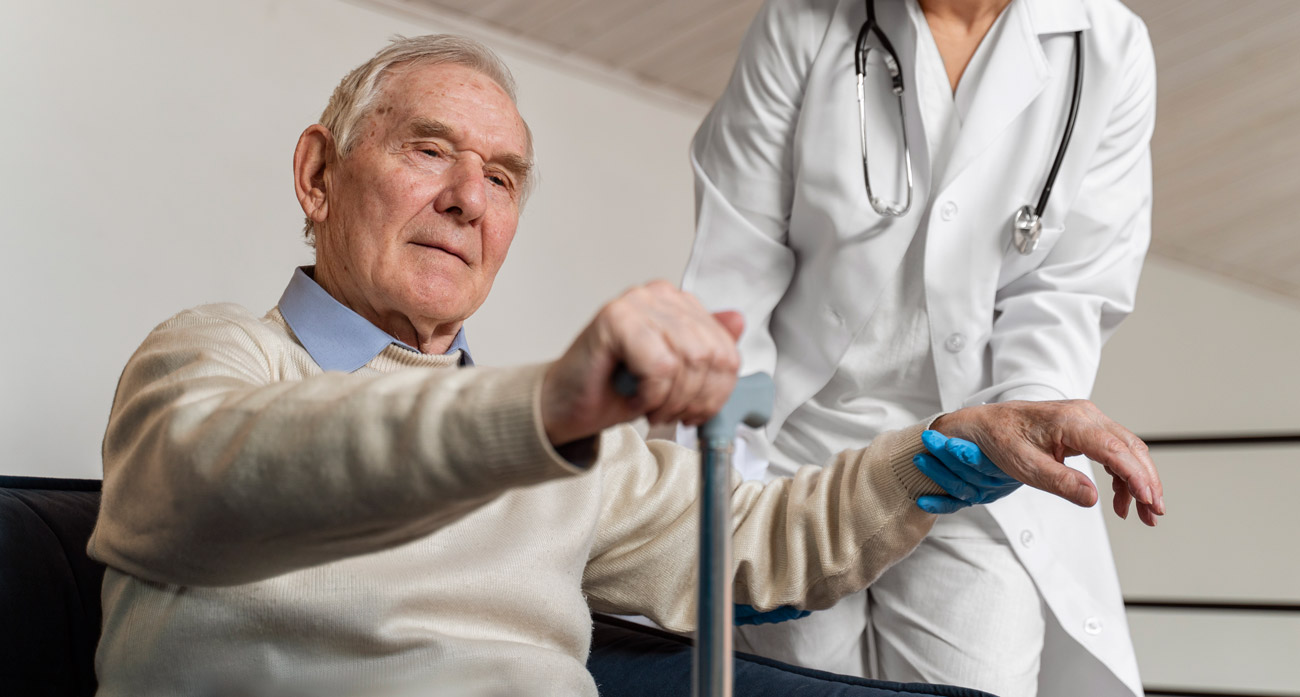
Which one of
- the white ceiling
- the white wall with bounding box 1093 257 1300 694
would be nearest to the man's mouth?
the white ceiling

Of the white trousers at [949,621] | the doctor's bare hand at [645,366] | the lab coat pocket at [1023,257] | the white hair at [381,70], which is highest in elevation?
the white hair at [381,70]

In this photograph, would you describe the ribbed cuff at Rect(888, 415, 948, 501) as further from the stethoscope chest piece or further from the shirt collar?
the shirt collar

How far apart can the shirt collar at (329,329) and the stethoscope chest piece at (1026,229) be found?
0.73 m

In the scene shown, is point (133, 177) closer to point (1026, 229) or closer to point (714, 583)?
point (1026, 229)

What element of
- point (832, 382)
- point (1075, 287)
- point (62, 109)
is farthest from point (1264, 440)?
point (62, 109)

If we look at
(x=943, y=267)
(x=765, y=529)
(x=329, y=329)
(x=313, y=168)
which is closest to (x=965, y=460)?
(x=765, y=529)

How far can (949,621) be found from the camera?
4.32 ft

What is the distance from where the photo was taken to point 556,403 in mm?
598

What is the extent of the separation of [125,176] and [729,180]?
4.34 ft

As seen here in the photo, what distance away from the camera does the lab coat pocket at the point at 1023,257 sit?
1396 millimetres

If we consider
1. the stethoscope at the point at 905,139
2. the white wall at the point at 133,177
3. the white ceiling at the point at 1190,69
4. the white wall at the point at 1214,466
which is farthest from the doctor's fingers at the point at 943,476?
the white wall at the point at 1214,466

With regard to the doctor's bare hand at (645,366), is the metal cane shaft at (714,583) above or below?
below

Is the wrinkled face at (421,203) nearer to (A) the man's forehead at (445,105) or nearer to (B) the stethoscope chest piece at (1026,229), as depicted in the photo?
(A) the man's forehead at (445,105)

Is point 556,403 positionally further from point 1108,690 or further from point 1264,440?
point 1264,440
